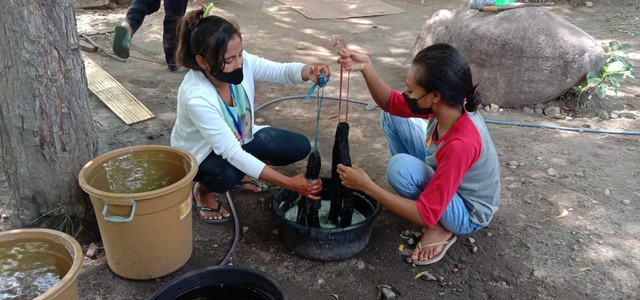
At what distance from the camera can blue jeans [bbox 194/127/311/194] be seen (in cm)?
243

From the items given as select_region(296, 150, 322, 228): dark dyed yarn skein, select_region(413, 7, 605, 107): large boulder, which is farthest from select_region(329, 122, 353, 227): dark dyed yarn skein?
select_region(413, 7, 605, 107): large boulder

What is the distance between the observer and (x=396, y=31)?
6098 millimetres

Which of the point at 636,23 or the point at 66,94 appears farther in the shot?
the point at 636,23

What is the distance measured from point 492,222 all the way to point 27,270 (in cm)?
207

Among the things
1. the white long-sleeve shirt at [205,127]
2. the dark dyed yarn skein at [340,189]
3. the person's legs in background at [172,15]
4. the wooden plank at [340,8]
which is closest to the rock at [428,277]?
the dark dyed yarn skein at [340,189]

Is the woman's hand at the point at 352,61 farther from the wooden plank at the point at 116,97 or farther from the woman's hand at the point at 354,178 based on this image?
the wooden plank at the point at 116,97

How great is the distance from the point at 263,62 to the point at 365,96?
169 centimetres

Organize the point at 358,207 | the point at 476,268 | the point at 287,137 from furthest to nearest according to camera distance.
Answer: the point at 287,137, the point at 358,207, the point at 476,268

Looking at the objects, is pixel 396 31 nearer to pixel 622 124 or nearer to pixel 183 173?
pixel 622 124

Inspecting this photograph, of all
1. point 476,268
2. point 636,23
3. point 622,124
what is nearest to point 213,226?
point 476,268

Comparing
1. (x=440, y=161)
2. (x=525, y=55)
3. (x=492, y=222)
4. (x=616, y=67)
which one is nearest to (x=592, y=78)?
(x=616, y=67)

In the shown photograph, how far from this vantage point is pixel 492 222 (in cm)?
264

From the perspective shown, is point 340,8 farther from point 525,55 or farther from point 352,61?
point 352,61

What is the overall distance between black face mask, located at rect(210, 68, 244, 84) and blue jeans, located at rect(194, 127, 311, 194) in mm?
389
